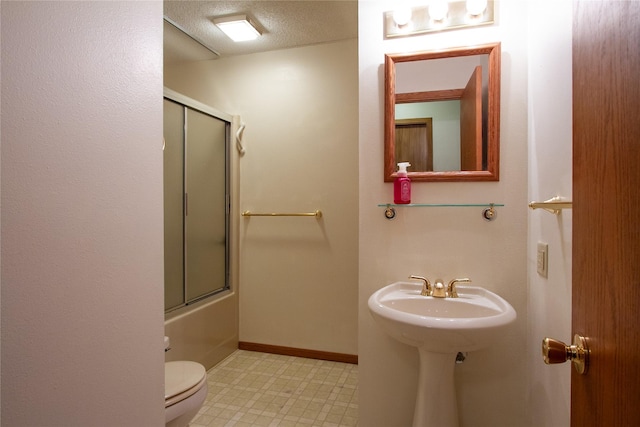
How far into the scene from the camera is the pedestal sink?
123 centimetres

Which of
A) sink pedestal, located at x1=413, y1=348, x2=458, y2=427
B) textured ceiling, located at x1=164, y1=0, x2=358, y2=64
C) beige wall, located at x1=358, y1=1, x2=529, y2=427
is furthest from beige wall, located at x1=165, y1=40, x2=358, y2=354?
sink pedestal, located at x1=413, y1=348, x2=458, y2=427

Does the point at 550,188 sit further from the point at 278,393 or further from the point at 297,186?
the point at 278,393

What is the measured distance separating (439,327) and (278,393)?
139 cm

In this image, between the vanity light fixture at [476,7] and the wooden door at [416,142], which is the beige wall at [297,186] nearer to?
the wooden door at [416,142]

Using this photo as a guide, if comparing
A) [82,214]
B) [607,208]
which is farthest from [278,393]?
[607,208]

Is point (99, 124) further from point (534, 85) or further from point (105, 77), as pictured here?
point (534, 85)

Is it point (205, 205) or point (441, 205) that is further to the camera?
point (205, 205)

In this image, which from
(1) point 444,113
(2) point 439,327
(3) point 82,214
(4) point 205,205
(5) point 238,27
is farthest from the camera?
(4) point 205,205

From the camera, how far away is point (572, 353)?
62 centimetres

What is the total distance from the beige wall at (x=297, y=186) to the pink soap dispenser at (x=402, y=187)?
0.90 metres

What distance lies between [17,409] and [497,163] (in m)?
1.76

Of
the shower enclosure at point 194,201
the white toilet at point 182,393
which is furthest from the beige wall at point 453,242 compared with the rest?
the shower enclosure at point 194,201

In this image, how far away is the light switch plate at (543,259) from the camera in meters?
1.31

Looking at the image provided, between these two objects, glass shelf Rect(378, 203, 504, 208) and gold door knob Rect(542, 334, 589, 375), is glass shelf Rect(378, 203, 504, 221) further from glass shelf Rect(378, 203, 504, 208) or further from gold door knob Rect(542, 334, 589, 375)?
gold door knob Rect(542, 334, 589, 375)
